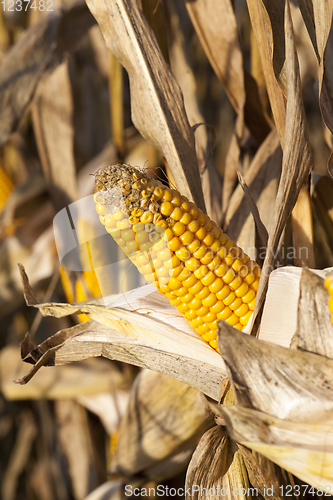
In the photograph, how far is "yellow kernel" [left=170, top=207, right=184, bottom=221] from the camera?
55cm

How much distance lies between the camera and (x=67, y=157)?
135 centimetres

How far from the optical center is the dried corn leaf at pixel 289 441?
1.48 feet

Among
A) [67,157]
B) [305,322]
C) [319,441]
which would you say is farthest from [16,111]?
[319,441]

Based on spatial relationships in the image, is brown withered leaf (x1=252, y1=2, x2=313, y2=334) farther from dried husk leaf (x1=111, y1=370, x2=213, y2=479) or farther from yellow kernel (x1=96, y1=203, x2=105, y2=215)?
dried husk leaf (x1=111, y1=370, x2=213, y2=479)

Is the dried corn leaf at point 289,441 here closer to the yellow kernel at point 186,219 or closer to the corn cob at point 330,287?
the corn cob at point 330,287

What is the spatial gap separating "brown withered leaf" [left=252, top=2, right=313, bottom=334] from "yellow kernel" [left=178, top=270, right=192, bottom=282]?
120mm

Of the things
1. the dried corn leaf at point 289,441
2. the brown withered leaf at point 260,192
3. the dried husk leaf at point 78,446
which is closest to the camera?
the dried corn leaf at point 289,441

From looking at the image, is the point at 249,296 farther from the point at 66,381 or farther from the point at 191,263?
the point at 66,381

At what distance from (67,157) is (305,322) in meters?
1.13

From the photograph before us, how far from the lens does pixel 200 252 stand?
0.59 m

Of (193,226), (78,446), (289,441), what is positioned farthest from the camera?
(78,446)

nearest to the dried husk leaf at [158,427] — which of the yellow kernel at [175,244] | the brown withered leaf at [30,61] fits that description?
the yellow kernel at [175,244]

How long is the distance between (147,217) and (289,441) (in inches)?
14.6

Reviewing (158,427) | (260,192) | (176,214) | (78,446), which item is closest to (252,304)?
(176,214)
